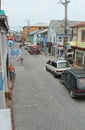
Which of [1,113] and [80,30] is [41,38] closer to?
[80,30]

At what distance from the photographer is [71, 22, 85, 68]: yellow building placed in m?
25.0

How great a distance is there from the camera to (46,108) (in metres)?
12.8

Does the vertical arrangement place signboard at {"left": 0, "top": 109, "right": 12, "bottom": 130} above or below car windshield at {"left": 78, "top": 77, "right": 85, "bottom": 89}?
above

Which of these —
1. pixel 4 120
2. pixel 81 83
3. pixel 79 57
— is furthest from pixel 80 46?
pixel 4 120

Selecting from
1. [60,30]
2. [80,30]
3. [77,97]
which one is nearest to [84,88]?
[77,97]

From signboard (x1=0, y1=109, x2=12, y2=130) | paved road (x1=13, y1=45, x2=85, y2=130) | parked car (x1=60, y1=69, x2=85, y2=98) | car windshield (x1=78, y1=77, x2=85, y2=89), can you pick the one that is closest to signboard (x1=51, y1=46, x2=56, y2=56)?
paved road (x1=13, y1=45, x2=85, y2=130)

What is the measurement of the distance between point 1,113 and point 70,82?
36.5 feet

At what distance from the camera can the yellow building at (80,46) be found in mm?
24962

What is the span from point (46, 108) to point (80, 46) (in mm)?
14436

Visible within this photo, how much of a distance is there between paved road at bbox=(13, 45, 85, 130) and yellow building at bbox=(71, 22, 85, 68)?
24.5 ft

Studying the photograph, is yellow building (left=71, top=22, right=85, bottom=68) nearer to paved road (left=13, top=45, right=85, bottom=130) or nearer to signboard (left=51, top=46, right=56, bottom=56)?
paved road (left=13, top=45, right=85, bottom=130)

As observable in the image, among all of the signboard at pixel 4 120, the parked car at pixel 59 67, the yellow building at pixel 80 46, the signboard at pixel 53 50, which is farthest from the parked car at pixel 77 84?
the signboard at pixel 53 50

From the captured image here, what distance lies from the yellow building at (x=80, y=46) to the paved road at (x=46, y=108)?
746 cm

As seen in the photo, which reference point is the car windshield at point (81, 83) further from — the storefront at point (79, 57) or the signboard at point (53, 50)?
the signboard at point (53, 50)
